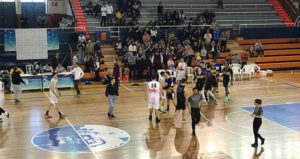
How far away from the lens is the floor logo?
41.5 feet

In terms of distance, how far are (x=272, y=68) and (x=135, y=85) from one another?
33.3 feet

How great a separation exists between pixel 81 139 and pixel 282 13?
81.7 ft

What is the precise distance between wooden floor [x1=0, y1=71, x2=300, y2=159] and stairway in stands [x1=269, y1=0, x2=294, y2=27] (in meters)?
13.0

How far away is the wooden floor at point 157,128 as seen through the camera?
12.2 meters

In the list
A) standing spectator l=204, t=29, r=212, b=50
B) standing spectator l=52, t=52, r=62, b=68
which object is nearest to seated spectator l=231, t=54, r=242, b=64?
standing spectator l=204, t=29, r=212, b=50

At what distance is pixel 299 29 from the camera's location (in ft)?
107

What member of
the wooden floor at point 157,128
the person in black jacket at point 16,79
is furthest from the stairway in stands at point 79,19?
the person in black jacket at point 16,79

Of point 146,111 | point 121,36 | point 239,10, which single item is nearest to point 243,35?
point 239,10

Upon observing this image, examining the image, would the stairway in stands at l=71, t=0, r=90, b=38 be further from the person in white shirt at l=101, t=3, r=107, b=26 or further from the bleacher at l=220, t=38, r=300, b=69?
the bleacher at l=220, t=38, r=300, b=69

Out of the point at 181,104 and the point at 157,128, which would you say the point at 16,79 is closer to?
the point at 157,128

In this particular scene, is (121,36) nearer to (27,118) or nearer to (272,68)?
(272,68)

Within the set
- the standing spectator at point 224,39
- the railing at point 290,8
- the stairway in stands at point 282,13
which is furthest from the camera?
the railing at point 290,8

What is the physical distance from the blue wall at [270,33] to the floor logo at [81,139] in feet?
62.0

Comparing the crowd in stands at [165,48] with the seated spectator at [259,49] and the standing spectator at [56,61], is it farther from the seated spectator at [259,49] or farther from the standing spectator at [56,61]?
the standing spectator at [56,61]
